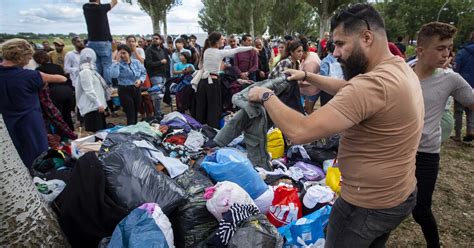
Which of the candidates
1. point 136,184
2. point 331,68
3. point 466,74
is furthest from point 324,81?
point 466,74

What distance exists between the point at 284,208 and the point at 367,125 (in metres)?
1.71

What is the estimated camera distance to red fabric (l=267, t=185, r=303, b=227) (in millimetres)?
2871

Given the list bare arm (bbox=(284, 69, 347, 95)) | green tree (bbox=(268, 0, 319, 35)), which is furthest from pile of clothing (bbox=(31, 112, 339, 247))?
green tree (bbox=(268, 0, 319, 35))

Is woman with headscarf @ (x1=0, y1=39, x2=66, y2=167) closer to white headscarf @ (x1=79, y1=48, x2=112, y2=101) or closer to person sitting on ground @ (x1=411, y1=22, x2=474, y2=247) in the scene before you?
white headscarf @ (x1=79, y1=48, x2=112, y2=101)

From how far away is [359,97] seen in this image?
128 cm

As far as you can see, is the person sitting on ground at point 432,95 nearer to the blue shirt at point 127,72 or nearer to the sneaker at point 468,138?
the sneaker at point 468,138

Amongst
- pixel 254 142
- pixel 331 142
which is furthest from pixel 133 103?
pixel 331 142

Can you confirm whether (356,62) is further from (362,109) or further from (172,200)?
(172,200)

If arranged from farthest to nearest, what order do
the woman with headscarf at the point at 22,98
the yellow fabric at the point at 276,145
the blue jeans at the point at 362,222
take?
the yellow fabric at the point at 276,145 → the woman with headscarf at the point at 22,98 → the blue jeans at the point at 362,222

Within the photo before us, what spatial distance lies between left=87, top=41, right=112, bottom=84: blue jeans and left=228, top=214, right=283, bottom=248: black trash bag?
149 inches

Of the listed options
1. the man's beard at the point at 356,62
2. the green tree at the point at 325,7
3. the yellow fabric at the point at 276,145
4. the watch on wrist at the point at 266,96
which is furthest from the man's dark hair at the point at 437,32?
the green tree at the point at 325,7

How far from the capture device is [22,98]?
11.2 feet

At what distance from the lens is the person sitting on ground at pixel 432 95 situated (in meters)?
2.24

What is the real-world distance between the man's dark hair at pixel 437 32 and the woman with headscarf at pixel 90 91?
435 cm
